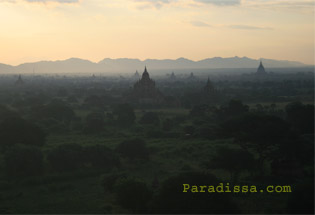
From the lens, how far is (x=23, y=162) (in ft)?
75.4

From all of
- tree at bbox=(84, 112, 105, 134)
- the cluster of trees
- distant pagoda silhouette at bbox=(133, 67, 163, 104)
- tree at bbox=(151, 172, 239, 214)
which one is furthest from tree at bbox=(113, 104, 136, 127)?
tree at bbox=(151, 172, 239, 214)

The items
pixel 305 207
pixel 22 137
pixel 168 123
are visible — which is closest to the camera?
pixel 305 207

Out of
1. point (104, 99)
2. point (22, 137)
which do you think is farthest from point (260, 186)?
point (104, 99)

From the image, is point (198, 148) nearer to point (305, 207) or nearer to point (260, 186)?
point (260, 186)

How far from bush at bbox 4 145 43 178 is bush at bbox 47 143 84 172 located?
0.96 metres

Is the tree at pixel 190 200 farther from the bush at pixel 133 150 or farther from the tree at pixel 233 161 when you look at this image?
the bush at pixel 133 150

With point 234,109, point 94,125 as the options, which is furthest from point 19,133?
point 234,109

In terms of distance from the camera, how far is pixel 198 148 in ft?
97.9

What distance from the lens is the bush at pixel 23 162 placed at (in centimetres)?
2292

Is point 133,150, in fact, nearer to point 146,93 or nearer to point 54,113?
point 54,113

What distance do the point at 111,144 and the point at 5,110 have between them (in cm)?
1844

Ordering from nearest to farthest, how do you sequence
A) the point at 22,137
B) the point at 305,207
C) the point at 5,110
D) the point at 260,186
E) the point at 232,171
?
the point at 305,207 → the point at 260,186 → the point at 232,171 → the point at 22,137 → the point at 5,110

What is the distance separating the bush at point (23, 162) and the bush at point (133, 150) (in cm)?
581

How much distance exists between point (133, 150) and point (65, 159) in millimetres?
4782
